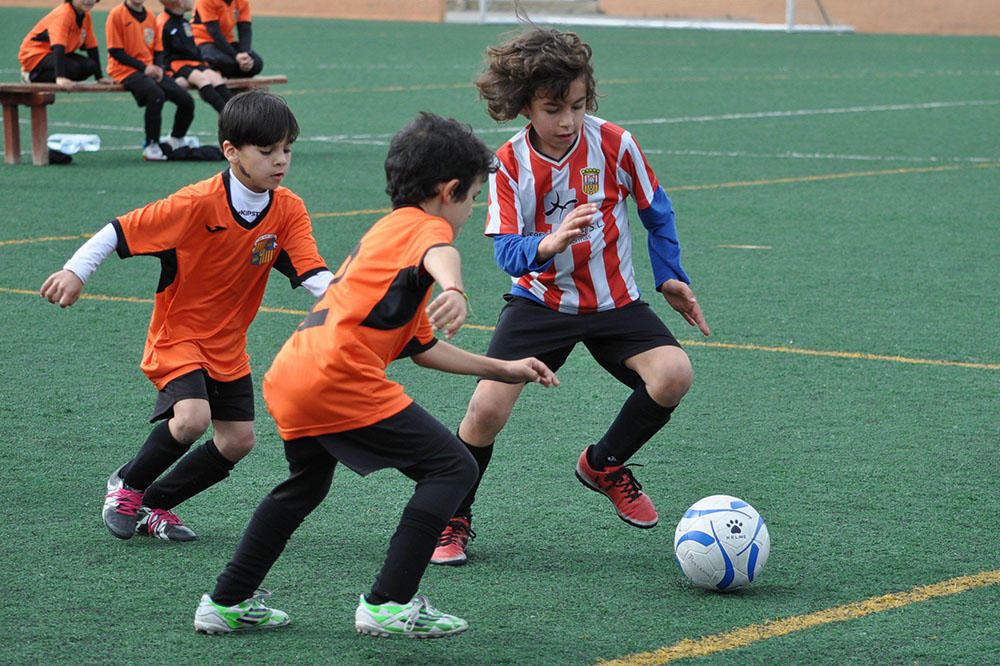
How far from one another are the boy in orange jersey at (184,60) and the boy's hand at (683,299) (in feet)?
34.5

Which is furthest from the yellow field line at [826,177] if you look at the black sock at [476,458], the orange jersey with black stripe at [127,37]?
the black sock at [476,458]

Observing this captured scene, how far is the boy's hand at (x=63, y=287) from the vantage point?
157 inches

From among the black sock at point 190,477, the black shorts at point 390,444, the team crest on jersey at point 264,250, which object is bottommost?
the black sock at point 190,477

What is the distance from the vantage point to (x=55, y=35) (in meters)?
13.7

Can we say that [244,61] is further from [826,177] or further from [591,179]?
[591,179]

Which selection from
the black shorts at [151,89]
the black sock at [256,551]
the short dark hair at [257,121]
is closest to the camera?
the black sock at [256,551]

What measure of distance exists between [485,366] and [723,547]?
82cm

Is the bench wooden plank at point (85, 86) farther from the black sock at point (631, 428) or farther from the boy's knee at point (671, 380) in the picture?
the boy's knee at point (671, 380)

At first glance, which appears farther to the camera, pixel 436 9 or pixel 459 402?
pixel 436 9

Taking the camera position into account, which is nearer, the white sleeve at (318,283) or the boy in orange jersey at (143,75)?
the white sleeve at (318,283)

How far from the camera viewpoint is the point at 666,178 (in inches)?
507

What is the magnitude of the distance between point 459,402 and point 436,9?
35.7 metres

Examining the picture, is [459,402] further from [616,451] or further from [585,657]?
[585,657]

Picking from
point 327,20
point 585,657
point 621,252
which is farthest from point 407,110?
point 327,20
